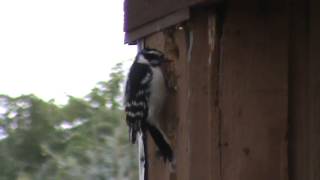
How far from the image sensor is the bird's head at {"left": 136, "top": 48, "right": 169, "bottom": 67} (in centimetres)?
293

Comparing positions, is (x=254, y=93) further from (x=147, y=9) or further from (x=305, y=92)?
(x=147, y=9)

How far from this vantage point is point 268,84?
2.48 meters

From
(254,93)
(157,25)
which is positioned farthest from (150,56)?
(254,93)

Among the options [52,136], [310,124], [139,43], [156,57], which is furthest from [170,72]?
[52,136]

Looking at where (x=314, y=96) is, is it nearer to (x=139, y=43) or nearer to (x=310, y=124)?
(x=310, y=124)

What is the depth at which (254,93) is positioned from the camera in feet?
8.20

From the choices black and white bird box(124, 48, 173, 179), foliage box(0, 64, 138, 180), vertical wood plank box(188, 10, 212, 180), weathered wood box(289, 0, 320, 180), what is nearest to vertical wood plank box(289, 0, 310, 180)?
weathered wood box(289, 0, 320, 180)

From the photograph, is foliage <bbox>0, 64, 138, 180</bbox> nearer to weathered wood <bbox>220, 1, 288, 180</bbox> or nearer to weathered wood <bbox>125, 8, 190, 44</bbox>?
weathered wood <bbox>125, 8, 190, 44</bbox>

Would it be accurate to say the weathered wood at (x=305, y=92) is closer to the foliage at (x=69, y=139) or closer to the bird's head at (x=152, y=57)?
the bird's head at (x=152, y=57)

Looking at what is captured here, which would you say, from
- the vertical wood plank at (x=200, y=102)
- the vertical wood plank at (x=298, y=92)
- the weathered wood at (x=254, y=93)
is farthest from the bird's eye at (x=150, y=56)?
the vertical wood plank at (x=298, y=92)

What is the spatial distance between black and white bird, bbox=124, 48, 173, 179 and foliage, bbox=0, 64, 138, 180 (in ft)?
8.44

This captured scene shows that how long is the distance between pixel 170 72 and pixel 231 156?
527 mm

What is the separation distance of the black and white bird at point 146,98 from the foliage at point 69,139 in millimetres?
2574

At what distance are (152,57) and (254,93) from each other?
1.94 ft
